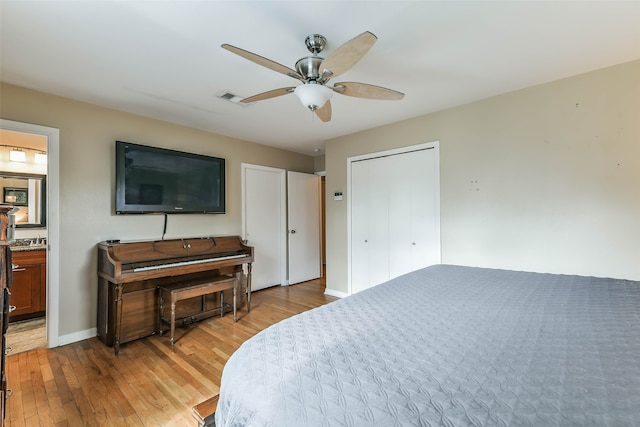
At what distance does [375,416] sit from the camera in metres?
0.62

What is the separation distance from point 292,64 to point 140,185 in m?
2.15

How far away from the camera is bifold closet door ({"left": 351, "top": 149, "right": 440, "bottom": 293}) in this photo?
3.23m

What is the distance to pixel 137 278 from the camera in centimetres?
252

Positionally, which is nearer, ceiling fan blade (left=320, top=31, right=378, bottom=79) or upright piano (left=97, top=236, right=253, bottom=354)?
ceiling fan blade (left=320, top=31, right=378, bottom=79)

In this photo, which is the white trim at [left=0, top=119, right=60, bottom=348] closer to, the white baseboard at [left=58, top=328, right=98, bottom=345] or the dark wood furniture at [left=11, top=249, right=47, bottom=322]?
the white baseboard at [left=58, top=328, right=98, bottom=345]

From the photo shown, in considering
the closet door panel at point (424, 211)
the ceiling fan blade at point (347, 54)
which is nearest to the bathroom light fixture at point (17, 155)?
the ceiling fan blade at point (347, 54)

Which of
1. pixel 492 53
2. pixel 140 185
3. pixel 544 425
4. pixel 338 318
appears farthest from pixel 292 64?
pixel 544 425

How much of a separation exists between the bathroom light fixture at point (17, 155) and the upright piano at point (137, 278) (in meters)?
2.07

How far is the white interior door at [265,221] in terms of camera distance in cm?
425

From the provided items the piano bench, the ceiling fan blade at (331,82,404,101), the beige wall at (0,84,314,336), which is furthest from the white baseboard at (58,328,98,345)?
the ceiling fan blade at (331,82,404,101)

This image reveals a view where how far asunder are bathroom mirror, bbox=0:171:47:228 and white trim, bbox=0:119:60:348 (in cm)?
153

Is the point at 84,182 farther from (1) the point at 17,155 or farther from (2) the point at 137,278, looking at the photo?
(1) the point at 17,155

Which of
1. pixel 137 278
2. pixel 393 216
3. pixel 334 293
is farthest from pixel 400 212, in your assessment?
pixel 137 278

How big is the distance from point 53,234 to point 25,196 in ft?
5.63
